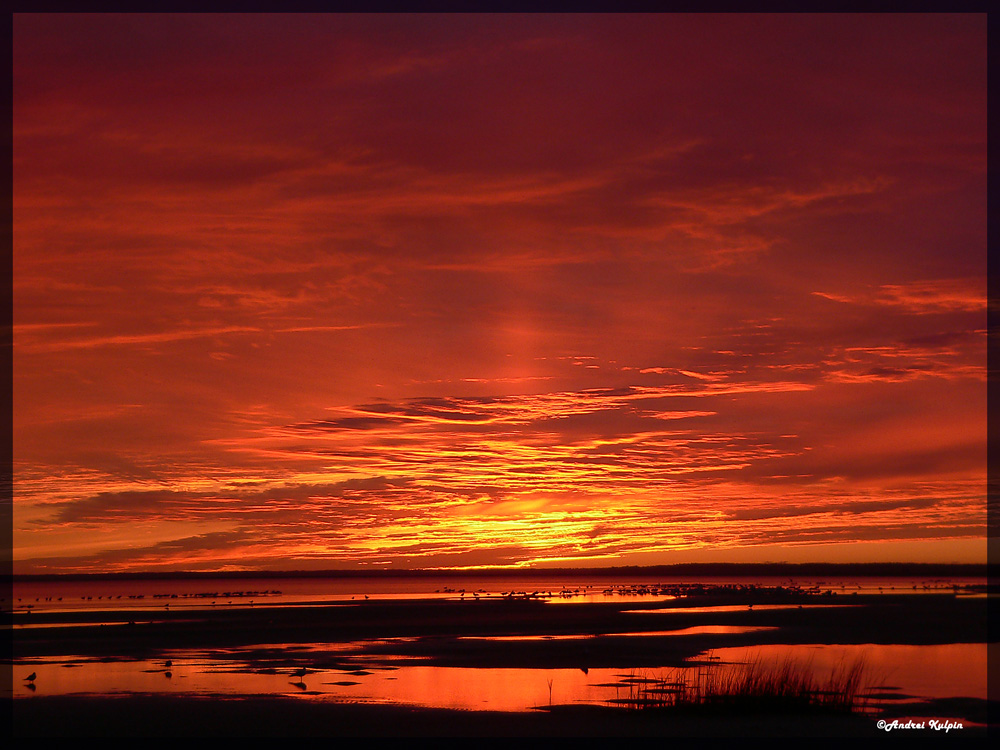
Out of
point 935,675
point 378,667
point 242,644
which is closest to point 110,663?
point 242,644

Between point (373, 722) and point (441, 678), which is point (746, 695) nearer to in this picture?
point (373, 722)

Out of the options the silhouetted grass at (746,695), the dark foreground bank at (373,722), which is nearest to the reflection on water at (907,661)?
the silhouetted grass at (746,695)

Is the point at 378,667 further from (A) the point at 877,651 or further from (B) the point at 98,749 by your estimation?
(A) the point at 877,651

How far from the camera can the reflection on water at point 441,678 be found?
93.1 feet

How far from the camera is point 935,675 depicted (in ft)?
106

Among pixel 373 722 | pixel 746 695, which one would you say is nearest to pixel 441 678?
pixel 373 722

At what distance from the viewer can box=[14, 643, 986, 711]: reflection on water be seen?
28.4m

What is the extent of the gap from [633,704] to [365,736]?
798 centimetres

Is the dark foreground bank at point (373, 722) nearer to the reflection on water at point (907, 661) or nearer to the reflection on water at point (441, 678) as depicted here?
the reflection on water at point (441, 678)

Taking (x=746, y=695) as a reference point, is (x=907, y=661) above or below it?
above

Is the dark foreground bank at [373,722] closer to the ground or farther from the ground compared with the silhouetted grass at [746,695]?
closer to the ground

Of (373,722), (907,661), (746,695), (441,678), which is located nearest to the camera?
(373,722)

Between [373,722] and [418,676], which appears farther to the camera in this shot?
[418,676]

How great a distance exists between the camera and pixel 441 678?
107 ft
